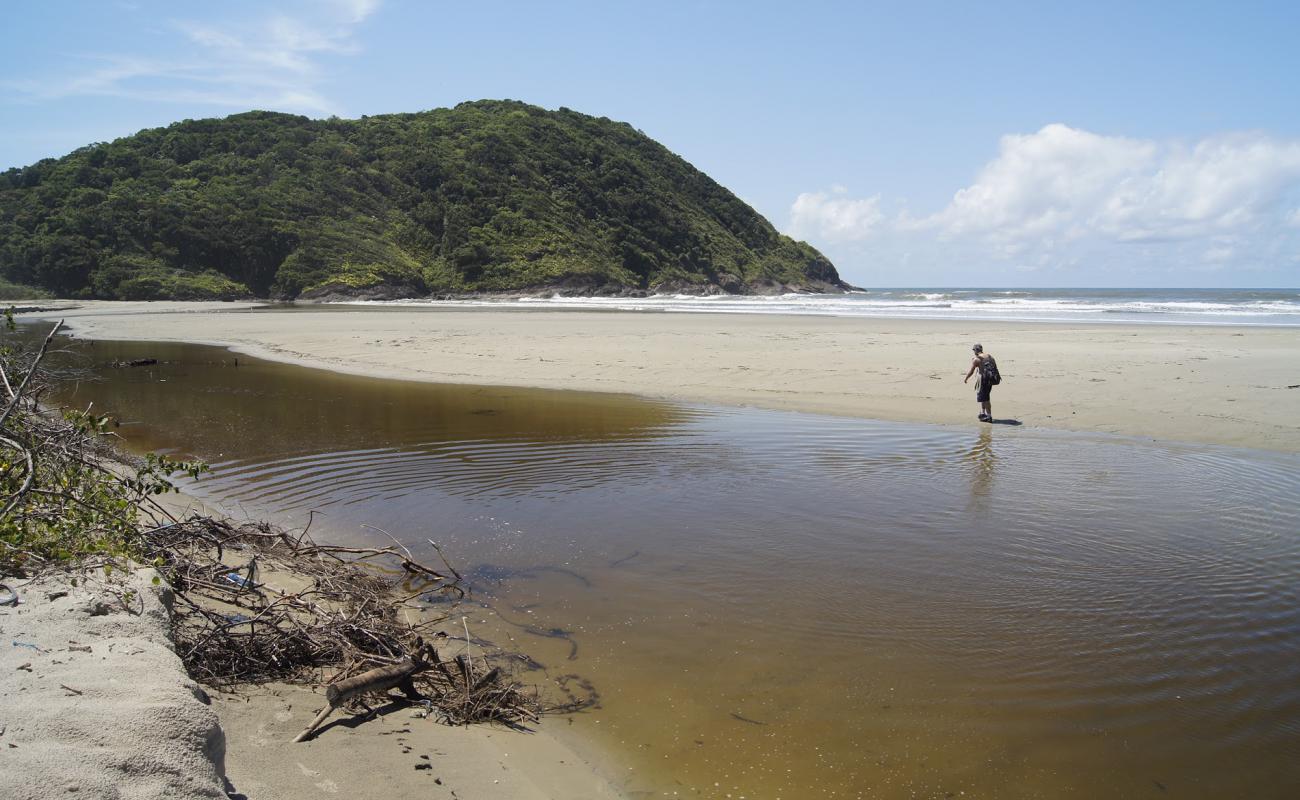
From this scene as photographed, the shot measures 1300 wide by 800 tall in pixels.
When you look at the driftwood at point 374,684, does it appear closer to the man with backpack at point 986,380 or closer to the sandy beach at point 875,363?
the sandy beach at point 875,363

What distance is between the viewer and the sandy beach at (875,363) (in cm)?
1413

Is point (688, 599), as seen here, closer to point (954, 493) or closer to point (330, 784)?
point (330, 784)

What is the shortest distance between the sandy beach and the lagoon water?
1.91 meters

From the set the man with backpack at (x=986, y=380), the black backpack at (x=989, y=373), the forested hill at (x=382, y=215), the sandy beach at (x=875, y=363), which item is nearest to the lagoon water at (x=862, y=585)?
the man with backpack at (x=986, y=380)

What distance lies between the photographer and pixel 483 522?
8.11 m

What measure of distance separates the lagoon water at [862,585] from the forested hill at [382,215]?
214 ft

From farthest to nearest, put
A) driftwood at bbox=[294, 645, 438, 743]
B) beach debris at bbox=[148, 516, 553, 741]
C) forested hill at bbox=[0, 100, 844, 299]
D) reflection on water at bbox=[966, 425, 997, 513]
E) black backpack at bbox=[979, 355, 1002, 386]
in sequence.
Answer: forested hill at bbox=[0, 100, 844, 299]
black backpack at bbox=[979, 355, 1002, 386]
reflection on water at bbox=[966, 425, 997, 513]
beach debris at bbox=[148, 516, 553, 741]
driftwood at bbox=[294, 645, 438, 743]

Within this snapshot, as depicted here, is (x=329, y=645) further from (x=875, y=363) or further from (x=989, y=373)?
(x=875, y=363)

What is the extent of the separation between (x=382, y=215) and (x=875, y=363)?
7951 cm

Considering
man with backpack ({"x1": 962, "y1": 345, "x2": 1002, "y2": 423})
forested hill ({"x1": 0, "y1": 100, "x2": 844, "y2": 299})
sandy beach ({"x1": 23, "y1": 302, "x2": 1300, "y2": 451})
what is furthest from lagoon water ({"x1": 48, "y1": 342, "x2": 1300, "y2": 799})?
forested hill ({"x1": 0, "y1": 100, "x2": 844, "y2": 299})

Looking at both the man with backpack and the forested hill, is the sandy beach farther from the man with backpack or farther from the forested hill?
the forested hill

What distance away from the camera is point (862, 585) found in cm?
640

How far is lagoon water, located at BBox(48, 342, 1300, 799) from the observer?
4168 mm

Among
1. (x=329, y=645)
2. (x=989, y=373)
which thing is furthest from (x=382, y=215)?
(x=329, y=645)
